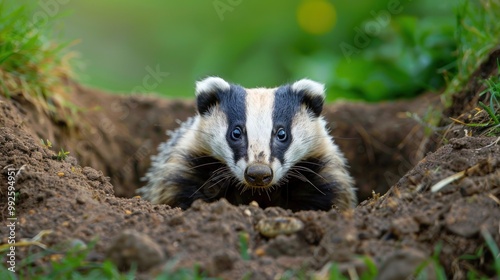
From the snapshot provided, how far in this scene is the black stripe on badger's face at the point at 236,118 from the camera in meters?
5.53

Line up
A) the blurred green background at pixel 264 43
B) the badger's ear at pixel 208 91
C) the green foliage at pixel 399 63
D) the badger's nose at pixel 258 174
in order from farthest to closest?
the blurred green background at pixel 264 43 → the green foliage at pixel 399 63 → the badger's ear at pixel 208 91 → the badger's nose at pixel 258 174

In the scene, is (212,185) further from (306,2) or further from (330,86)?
(306,2)

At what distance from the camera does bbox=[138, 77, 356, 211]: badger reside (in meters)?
5.66

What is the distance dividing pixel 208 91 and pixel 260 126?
84cm

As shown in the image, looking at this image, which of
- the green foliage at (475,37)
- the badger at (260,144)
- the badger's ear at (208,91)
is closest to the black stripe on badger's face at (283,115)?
the badger at (260,144)

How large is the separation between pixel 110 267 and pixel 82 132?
478cm

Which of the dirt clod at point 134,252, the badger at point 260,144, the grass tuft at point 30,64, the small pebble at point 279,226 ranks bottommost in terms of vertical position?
the dirt clod at point 134,252

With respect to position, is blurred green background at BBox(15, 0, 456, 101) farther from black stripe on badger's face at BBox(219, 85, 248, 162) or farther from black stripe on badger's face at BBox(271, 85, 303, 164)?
black stripe on badger's face at BBox(271, 85, 303, 164)

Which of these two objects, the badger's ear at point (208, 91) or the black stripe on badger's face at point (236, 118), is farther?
the badger's ear at point (208, 91)

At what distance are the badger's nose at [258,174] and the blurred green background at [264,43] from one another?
2.81 meters

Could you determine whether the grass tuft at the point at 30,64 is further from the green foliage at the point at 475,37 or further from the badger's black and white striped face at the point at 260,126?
the green foliage at the point at 475,37

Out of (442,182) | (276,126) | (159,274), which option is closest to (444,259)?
(442,182)

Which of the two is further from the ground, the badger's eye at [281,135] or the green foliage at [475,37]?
the green foliage at [475,37]

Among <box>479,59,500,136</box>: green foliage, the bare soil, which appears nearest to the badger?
the bare soil
